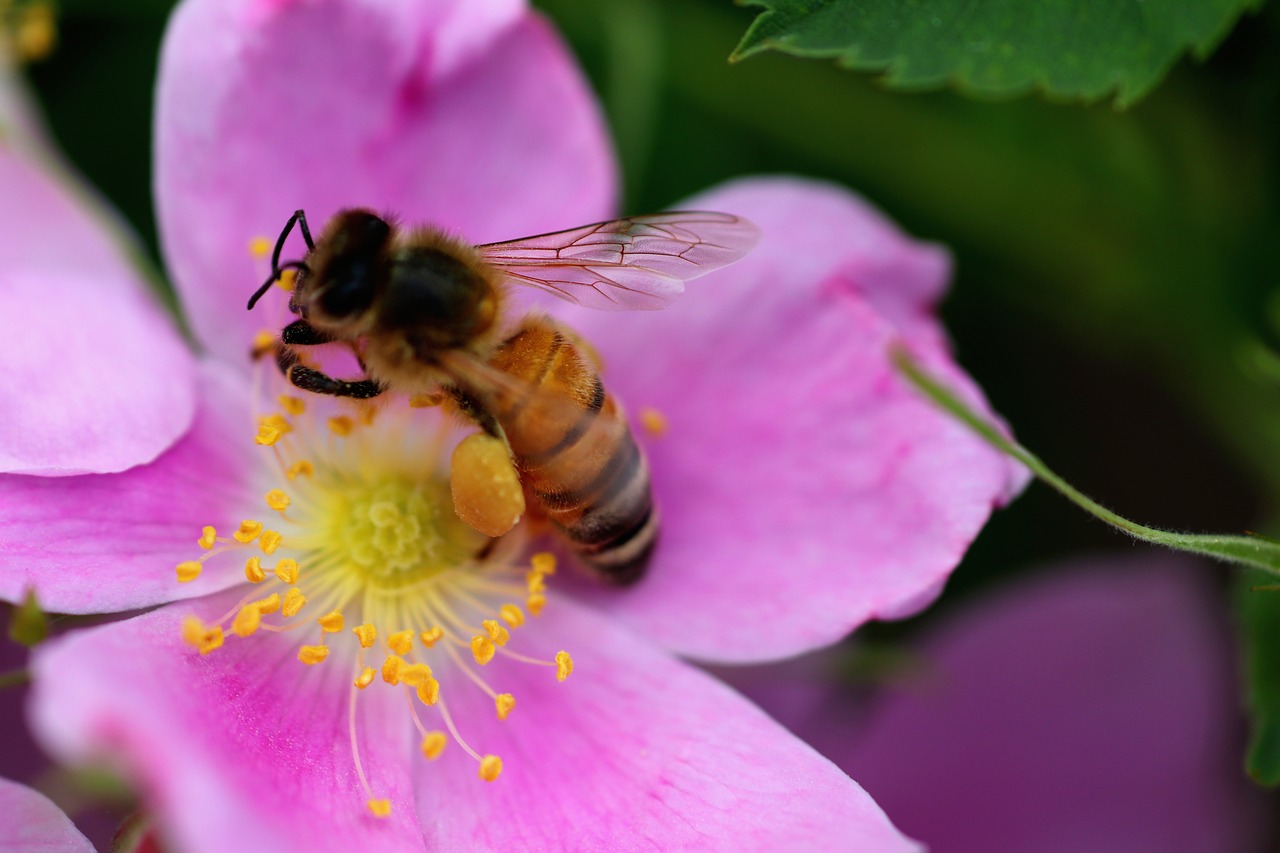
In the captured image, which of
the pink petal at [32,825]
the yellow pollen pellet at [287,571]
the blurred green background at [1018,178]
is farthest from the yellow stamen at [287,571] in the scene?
the blurred green background at [1018,178]

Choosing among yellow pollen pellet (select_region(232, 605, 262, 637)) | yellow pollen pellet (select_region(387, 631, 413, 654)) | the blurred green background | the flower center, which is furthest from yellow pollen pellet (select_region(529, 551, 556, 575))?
the blurred green background

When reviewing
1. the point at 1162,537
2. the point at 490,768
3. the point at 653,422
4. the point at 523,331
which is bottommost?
the point at 490,768

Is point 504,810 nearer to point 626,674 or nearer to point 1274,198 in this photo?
point 626,674

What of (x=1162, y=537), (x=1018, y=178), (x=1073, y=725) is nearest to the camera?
(x=1162, y=537)

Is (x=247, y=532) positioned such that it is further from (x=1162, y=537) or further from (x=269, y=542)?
(x=1162, y=537)

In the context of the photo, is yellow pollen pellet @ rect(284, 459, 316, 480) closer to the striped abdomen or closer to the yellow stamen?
the yellow stamen

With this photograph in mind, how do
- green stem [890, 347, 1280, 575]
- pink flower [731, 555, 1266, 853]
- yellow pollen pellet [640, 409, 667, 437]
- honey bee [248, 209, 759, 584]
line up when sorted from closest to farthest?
green stem [890, 347, 1280, 575] < honey bee [248, 209, 759, 584] < yellow pollen pellet [640, 409, 667, 437] < pink flower [731, 555, 1266, 853]

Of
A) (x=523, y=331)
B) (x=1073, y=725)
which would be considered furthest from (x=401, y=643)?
(x=1073, y=725)
